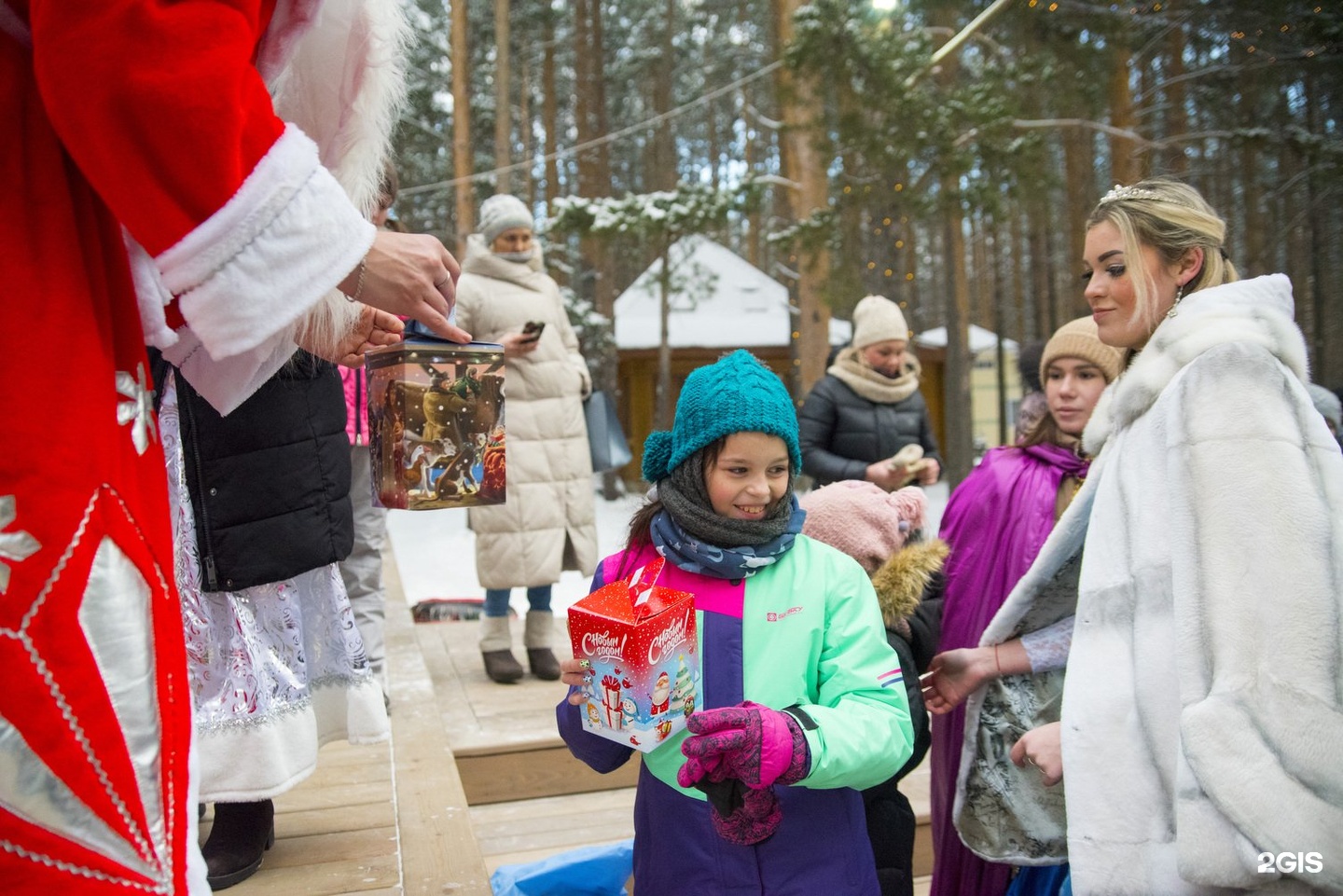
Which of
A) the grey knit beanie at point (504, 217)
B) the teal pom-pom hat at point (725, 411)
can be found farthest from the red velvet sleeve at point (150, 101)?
the grey knit beanie at point (504, 217)

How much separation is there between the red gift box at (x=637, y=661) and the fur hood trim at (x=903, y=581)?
87 cm

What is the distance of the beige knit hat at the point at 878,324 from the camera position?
4855mm

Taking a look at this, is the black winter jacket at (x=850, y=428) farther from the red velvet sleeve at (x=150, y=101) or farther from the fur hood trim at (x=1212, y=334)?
the red velvet sleeve at (x=150, y=101)

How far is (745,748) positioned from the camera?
1744mm

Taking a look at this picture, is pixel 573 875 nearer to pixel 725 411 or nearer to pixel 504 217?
pixel 725 411

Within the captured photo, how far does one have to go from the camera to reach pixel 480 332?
4.52m

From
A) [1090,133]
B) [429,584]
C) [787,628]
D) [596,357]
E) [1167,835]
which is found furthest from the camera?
[596,357]

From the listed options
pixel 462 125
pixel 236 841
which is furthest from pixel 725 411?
pixel 462 125

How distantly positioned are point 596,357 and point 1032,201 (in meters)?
6.96

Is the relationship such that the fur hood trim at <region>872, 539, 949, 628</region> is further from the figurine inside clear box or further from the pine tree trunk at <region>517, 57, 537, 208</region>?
the pine tree trunk at <region>517, 57, 537, 208</region>

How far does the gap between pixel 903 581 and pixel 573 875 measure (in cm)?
133

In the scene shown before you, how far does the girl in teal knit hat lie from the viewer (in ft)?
6.11

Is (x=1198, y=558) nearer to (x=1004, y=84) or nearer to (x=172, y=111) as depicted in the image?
(x=172, y=111)

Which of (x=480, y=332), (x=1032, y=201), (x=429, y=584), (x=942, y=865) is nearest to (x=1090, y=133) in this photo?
(x=1032, y=201)
